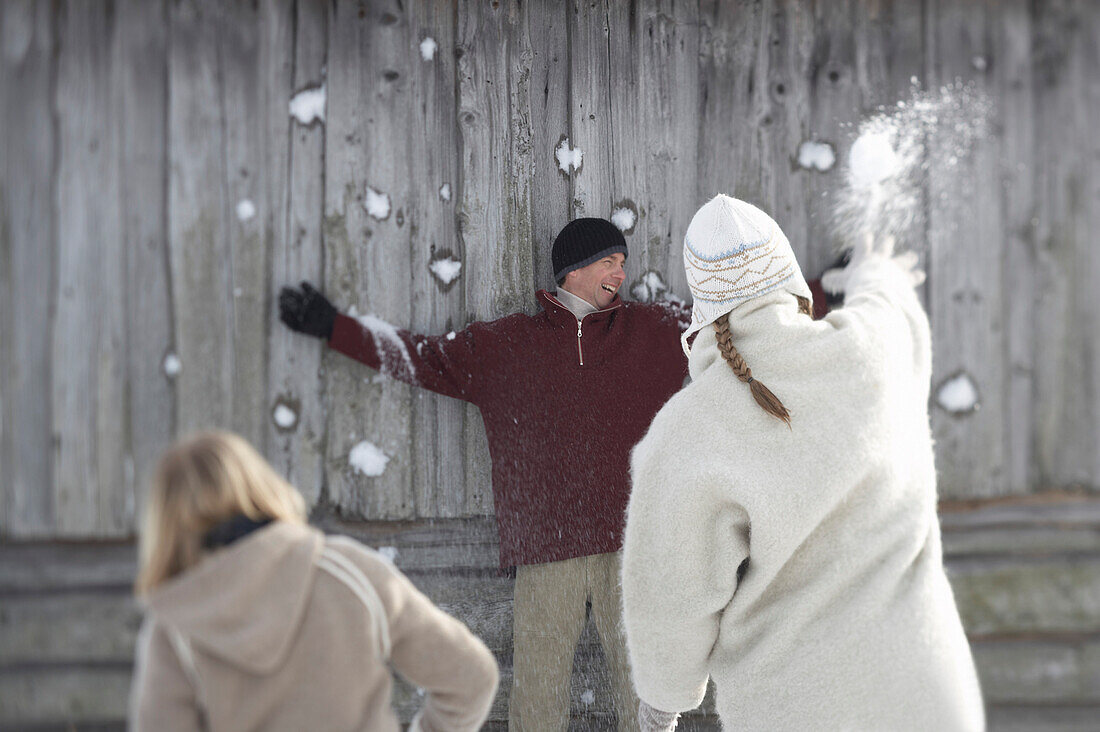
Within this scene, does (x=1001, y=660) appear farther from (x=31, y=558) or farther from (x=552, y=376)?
(x=31, y=558)

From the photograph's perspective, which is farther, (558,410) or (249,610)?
(558,410)

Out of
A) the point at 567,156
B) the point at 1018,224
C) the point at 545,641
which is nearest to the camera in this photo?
the point at 545,641

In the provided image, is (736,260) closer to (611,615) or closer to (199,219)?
(611,615)

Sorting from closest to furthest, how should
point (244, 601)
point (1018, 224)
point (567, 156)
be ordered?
point (244, 601)
point (567, 156)
point (1018, 224)

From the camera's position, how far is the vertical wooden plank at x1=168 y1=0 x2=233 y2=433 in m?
2.52

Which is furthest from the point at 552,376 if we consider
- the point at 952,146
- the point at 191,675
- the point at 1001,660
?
the point at 1001,660

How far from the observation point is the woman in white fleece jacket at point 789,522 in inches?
58.4

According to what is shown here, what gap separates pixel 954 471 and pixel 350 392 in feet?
7.37

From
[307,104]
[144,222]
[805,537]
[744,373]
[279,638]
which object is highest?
[307,104]

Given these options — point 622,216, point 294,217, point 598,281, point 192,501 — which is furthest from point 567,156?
point 192,501

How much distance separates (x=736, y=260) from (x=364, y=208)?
4.89 ft

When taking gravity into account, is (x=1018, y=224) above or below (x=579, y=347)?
above

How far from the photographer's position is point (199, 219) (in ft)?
8.30

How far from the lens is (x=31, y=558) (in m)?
2.52
